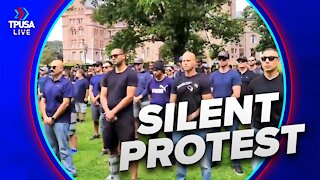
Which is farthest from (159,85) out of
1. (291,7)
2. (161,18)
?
(291,7)

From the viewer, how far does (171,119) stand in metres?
2.79

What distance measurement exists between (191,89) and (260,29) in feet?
2.09

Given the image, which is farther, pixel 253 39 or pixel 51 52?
pixel 253 39

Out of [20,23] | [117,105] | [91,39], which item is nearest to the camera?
[20,23]

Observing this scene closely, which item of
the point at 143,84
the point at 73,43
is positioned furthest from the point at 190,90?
the point at 73,43

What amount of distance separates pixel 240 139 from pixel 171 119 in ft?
1.60

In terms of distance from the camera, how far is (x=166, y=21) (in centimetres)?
281

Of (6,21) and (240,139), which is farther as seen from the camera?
(240,139)

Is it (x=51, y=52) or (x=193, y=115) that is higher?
(x=51, y=52)

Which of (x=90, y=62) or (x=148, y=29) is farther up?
(x=148, y=29)

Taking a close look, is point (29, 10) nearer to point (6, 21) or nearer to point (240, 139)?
point (6, 21)

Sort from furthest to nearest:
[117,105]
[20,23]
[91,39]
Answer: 1. [91,39]
2. [117,105]
3. [20,23]

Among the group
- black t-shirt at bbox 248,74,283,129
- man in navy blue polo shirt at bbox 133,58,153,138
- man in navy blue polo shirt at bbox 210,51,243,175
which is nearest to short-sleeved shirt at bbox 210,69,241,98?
man in navy blue polo shirt at bbox 210,51,243,175

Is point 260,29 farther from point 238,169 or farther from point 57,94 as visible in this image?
point 57,94
